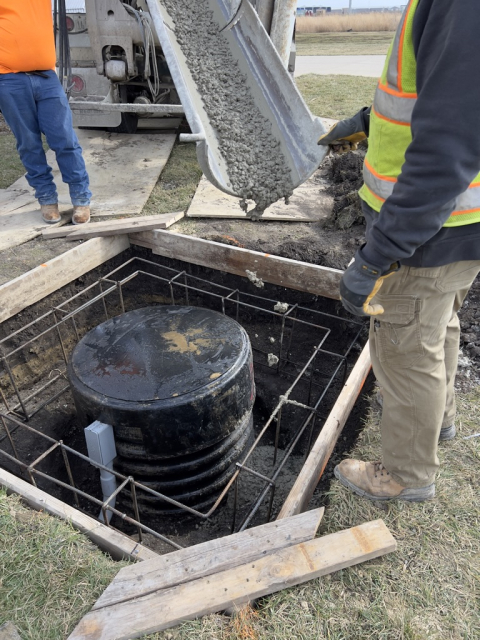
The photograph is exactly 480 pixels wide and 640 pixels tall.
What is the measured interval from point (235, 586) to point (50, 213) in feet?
10.9

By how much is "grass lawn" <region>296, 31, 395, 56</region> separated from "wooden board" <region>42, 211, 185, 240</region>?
15781mm

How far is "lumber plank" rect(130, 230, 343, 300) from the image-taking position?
3209mm

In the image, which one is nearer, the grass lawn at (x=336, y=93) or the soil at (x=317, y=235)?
the soil at (x=317, y=235)

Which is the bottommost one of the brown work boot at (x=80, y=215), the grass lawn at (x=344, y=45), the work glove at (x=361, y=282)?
the grass lawn at (x=344, y=45)

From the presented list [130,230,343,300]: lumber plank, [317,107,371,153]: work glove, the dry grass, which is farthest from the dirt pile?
the dry grass

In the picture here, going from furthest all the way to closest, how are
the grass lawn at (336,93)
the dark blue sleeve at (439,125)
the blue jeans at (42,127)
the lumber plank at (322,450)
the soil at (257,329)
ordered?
the grass lawn at (336,93) → the blue jeans at (42,127) → the soil at (257,329) → the lumber plank at (322,450) → the dark blue sleeve at (439,125)

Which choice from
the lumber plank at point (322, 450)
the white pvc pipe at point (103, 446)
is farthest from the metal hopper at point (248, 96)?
the white pvc pipe at point (103, 446)

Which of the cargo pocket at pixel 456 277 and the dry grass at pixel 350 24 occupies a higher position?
the cargo pocket at pixel 456 277

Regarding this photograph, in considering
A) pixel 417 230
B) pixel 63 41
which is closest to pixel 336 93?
pixel 63 41

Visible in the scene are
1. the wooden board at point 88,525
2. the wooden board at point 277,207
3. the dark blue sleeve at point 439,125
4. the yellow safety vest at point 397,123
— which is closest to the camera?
the dark blue sleeve at point 439,125

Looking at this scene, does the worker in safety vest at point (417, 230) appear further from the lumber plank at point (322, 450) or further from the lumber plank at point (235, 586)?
the lumber plank at point (235, 586)

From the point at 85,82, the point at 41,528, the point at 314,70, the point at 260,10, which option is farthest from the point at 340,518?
the point at 314,70

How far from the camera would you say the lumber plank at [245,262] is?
3.21 metres

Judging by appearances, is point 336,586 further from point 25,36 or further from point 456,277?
point 25,36
